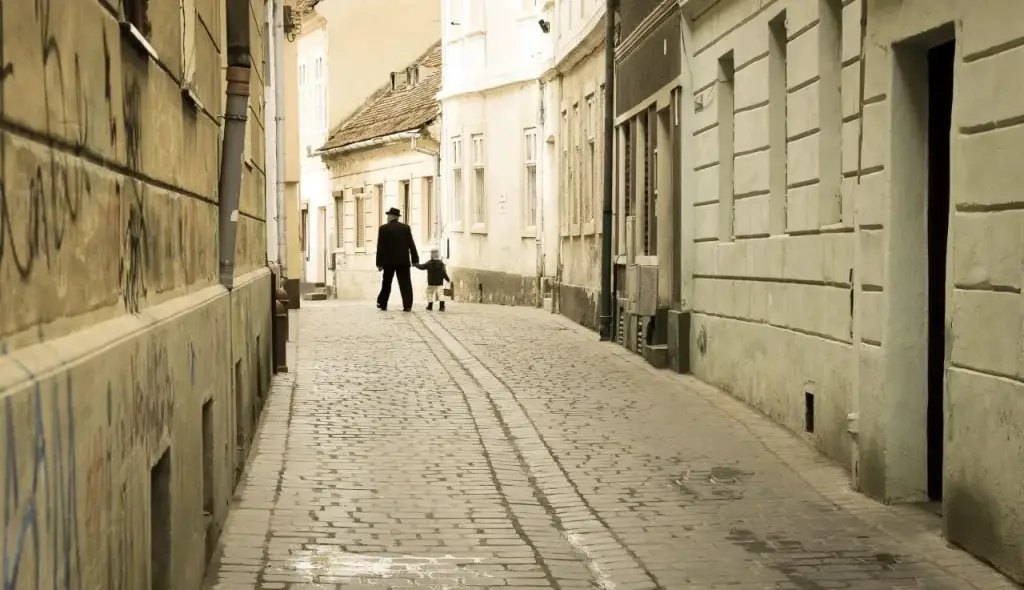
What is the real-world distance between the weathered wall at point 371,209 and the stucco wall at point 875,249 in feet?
74.7

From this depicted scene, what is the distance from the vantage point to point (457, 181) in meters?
34.4

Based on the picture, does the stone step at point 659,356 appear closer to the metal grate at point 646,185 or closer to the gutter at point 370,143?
the metal grate at point 646,185

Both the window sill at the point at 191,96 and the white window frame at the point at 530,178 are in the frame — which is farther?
the white window frame at the point at 530,178

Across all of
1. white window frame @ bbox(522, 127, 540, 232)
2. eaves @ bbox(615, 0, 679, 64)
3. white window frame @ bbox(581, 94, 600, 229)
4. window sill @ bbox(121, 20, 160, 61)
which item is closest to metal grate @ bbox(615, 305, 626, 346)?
eaves @ bbox(615, 0, 679, 64)

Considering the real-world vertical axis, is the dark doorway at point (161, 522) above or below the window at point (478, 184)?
below

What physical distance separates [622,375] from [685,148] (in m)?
2.36

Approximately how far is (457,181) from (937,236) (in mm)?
25921

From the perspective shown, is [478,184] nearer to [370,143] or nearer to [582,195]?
[370,143]

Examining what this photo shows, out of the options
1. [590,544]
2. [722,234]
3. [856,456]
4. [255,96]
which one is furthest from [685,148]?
[590,544]

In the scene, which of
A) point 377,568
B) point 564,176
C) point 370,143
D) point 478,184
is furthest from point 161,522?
point 370,143

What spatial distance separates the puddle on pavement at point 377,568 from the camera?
23.1 ft

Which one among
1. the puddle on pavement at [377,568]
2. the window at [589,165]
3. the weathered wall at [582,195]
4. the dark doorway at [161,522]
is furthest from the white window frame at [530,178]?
the dark doorway at [161,522]

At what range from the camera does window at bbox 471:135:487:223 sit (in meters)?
32.4

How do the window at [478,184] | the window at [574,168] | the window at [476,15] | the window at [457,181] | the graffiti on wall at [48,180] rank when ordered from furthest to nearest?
the window at [457,181] < the window at [478,184] < the window at [476,15] < the window at [574,168] < the graffiti on wall at [48,180]
